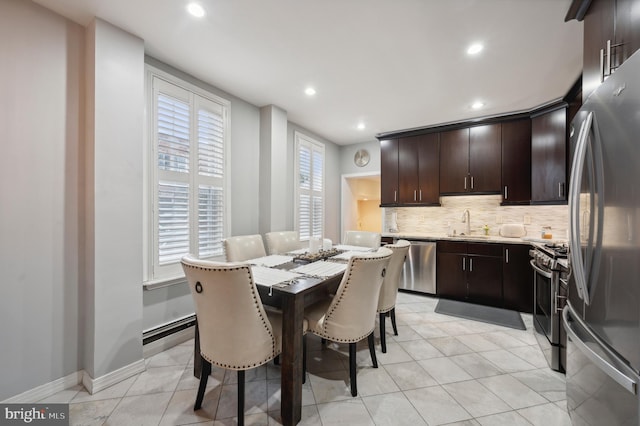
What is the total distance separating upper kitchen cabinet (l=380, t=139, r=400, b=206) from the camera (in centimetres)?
439

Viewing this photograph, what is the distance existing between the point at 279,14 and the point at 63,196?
80.6 inches

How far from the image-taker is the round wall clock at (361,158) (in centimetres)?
509

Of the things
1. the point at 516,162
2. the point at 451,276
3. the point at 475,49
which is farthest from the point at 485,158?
the point at 475,49

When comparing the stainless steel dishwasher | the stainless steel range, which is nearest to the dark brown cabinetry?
the stainless steel range

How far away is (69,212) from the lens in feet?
6.08

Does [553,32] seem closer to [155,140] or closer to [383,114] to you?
[383,114]

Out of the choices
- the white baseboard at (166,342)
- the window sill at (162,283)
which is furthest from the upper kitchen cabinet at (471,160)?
the white baseboard at (166,342)

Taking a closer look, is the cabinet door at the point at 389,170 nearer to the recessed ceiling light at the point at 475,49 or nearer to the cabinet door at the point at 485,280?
the cabinet door at the point at 485,280

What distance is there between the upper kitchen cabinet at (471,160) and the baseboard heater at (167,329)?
12.7ft

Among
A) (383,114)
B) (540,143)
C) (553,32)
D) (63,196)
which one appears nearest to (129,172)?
(63,196)

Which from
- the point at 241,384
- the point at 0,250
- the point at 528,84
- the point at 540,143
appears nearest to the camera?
the point at 241,384

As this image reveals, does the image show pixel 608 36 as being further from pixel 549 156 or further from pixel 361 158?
pixel 361 158

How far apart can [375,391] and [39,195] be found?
2716 mm

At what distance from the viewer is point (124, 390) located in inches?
71.6
